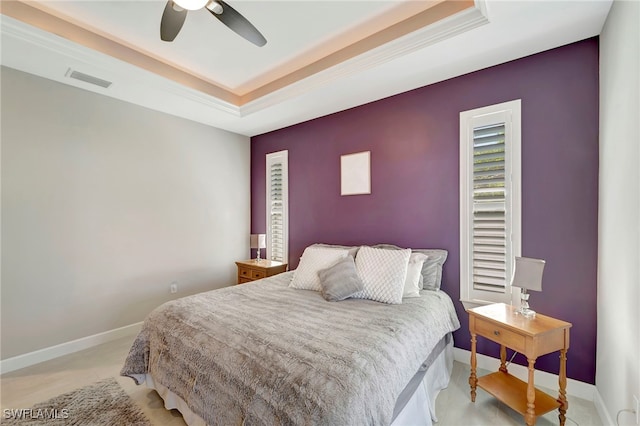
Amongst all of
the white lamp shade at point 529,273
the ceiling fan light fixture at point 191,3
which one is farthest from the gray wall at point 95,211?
the white lamp shade at point 529,273

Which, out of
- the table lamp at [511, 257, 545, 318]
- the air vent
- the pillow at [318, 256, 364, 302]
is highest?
the air vent

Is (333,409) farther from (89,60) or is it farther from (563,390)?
(89,60)

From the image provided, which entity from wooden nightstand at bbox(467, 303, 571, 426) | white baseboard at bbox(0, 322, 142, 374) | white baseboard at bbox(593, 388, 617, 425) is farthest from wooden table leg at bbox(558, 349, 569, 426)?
white baseboard at bbox(0, 322, 142, 374)

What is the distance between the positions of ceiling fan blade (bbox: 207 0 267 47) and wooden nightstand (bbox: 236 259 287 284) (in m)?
2.53

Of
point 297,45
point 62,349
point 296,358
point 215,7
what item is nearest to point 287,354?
point 296,358

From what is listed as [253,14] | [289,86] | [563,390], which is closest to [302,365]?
[563,390]

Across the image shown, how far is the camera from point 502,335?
6.19ft

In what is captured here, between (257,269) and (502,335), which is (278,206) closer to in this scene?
(257,269)

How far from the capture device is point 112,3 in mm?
2102

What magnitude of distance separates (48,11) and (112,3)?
58 centimetres

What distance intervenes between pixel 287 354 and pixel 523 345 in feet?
4.79

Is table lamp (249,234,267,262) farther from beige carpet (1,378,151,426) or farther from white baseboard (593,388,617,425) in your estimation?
white baseboard (593,388,617,425)

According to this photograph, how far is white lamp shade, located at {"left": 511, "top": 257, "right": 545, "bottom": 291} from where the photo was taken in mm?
1854

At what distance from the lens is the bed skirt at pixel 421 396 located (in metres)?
1.59
